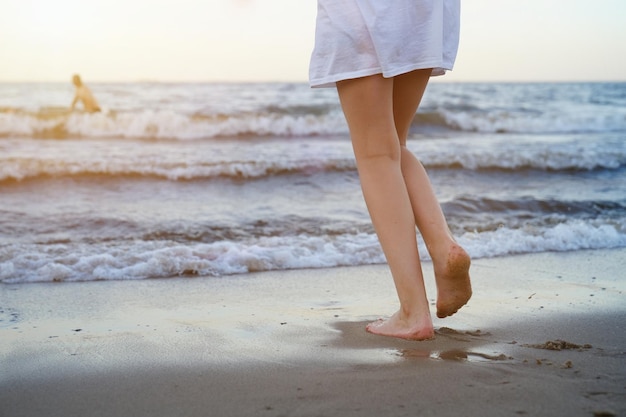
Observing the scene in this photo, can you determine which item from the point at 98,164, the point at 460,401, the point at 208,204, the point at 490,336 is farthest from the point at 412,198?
the point at 98,164

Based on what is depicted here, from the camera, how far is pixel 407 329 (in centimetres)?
253

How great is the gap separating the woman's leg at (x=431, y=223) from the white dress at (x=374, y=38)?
0.56ft

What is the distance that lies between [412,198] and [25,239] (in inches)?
136

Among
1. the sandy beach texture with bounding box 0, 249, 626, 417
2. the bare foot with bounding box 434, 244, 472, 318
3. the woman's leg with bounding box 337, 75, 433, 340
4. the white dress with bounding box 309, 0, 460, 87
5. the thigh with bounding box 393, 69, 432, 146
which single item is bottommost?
the sandy beach texture with bounding box 0, 249, 626, 417

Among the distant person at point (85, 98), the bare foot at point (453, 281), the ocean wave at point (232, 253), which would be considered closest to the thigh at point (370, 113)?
the bare foot at point (453, 281)

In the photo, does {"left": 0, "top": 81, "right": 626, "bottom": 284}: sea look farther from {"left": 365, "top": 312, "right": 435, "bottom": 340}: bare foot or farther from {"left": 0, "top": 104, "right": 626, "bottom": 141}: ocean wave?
{"left": 365, "top": 312, "right": 435, "bottom": 340}: bare foot

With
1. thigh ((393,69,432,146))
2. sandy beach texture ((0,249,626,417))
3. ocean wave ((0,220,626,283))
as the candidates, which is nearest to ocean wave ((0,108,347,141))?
ocean wave ((0,220,626,283))

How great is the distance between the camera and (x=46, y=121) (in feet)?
43.8

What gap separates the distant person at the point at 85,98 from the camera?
602 inches

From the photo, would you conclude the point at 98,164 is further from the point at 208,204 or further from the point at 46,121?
the point at 46,121

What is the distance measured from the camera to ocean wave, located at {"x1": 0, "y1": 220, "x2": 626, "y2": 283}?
3998 mm

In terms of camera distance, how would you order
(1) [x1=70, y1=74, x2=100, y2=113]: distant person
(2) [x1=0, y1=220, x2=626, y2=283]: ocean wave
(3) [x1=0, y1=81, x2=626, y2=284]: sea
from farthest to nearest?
(1) [x1=70, y1=74, x2=100, y2=113]: distant person < (3) [x1=0, y1=81, x2=626, y2=284]: sea < (2) [x1=0, y1=220, x2=626, y2=283]: ocean wave

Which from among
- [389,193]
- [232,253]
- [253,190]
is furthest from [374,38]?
[253,190]

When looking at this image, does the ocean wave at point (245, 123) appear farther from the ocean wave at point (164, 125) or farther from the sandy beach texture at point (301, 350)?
the sandy beach texture at point (301, 350)
